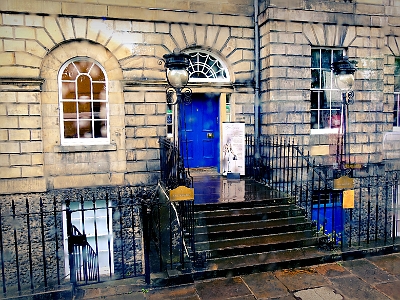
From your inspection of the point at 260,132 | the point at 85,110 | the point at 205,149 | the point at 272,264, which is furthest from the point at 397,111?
the point at 85,110

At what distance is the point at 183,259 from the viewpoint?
17.3 feet

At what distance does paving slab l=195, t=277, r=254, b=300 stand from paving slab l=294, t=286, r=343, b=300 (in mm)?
710

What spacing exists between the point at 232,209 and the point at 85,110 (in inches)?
181

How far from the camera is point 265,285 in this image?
16.3 ft

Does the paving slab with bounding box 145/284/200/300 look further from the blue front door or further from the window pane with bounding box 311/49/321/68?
the window pane with bounding box 311/49/321/68

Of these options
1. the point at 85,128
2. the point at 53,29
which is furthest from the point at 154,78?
the point at 53,29

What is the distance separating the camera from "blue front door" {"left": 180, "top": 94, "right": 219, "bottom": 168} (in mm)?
9773

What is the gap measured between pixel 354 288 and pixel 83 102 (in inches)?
279

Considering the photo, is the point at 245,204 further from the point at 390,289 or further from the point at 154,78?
the point at 154,78

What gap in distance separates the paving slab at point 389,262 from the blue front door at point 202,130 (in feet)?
17.1

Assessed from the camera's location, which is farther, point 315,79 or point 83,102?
point 315,79

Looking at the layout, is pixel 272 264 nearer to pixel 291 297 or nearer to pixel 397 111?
pixel 291 297

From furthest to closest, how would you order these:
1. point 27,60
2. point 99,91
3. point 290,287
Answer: point 99,91, point 27,60, point 290,287

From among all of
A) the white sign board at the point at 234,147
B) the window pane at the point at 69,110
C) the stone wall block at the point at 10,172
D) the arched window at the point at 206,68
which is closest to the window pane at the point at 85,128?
the window pane at the point at 69,110
